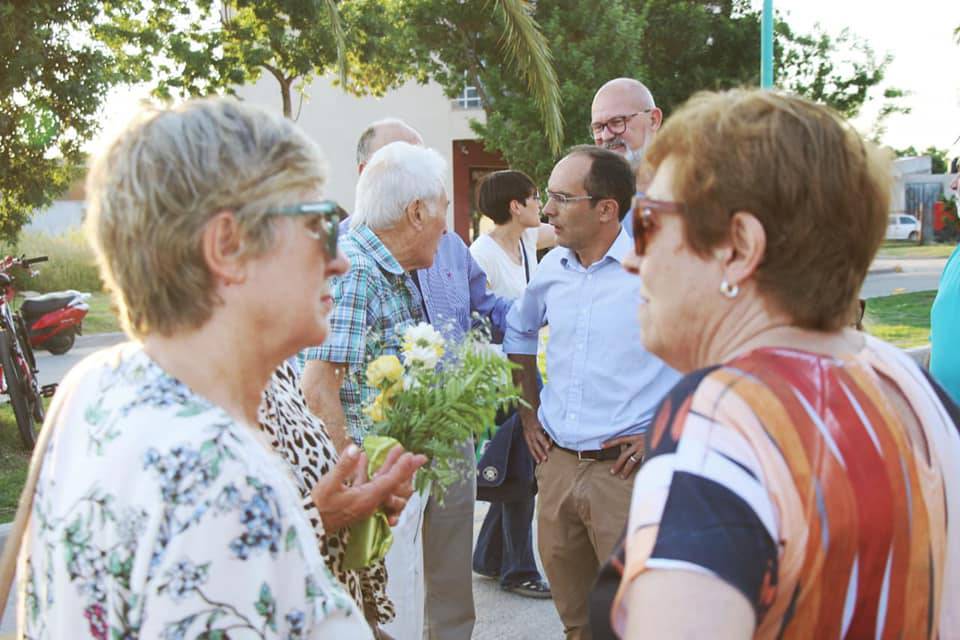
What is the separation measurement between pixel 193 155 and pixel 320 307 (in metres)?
0.36

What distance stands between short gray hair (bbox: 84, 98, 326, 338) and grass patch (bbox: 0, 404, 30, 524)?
16.6 ft

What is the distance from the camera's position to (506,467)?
4723mm

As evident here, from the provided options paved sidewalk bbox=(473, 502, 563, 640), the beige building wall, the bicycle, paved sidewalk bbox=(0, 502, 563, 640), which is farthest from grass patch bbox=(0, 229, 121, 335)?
paved sidewalk bbox=(473, 502, 563, 640)

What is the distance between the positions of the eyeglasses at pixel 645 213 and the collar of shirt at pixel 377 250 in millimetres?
2044

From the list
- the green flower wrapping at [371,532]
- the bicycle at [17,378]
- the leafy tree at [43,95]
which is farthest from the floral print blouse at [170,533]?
the leafy tree at [43,95]

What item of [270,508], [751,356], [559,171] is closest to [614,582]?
[751,356]

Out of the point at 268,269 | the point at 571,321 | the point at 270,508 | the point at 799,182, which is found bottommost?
the point at 571,321

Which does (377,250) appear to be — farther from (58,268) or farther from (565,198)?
(58,268)

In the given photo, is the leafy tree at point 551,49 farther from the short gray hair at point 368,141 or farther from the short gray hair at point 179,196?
the short gray hair at point 179,196

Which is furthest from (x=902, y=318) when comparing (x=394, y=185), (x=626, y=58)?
(x=394, y=185)

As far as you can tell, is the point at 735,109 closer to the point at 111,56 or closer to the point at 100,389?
the point at 100,389

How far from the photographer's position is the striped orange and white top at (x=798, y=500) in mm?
1246

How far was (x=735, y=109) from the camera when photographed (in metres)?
1.49

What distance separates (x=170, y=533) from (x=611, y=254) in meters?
2.73
